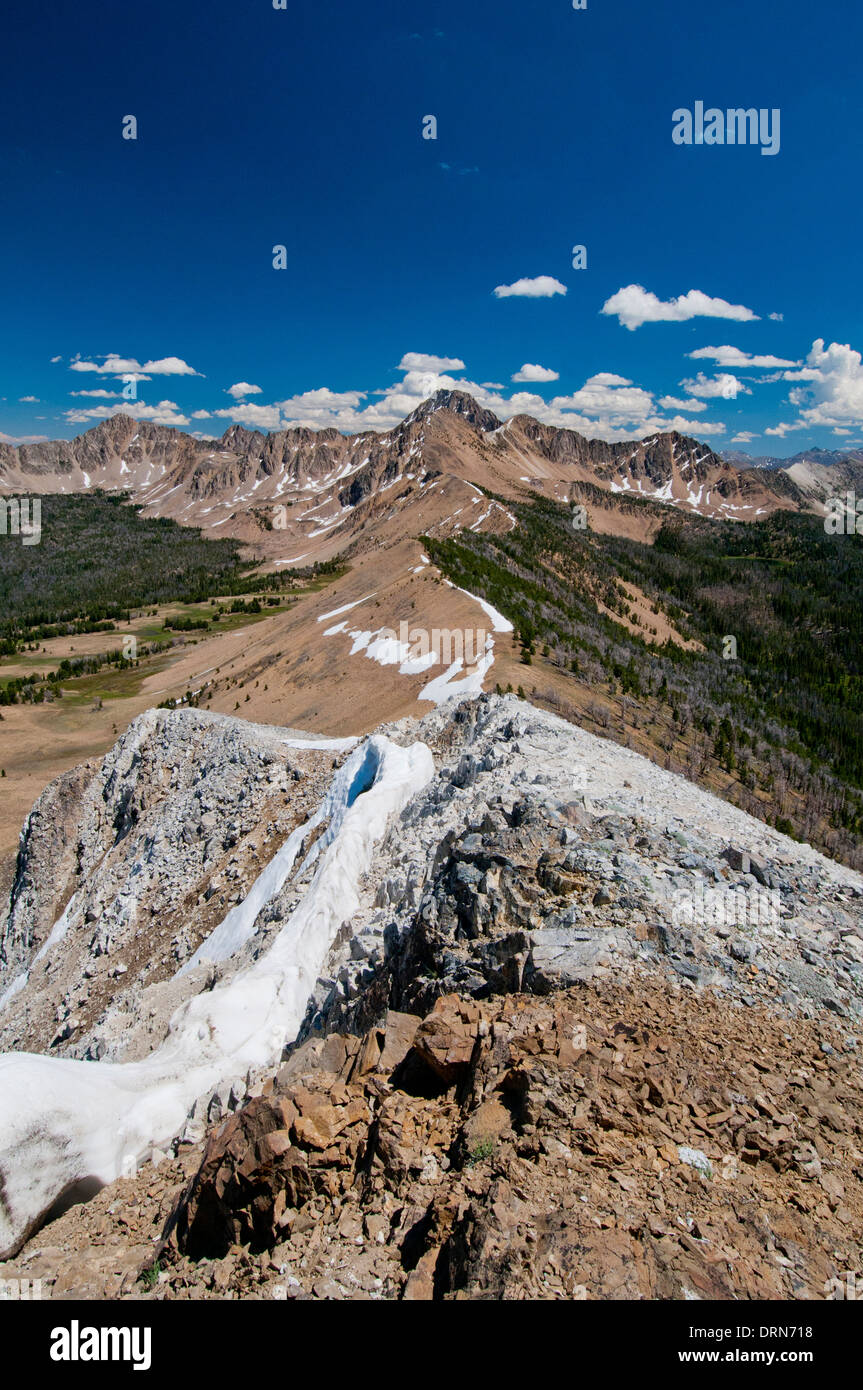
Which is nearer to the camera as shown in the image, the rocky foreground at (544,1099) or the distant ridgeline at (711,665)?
the rocky foreground at (544,1099)

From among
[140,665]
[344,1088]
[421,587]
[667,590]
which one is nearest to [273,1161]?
[344,1088]

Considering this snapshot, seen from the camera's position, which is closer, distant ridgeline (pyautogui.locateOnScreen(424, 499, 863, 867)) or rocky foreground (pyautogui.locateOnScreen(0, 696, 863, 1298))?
rocky foreground (pyautogui.locateOnScreen(0, 696, 863, 1298))

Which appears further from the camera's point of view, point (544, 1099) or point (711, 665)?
point (711, 665)

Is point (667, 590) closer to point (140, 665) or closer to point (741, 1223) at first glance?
point (140, 665)

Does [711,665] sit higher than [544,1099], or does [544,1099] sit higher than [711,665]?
[711,665]
